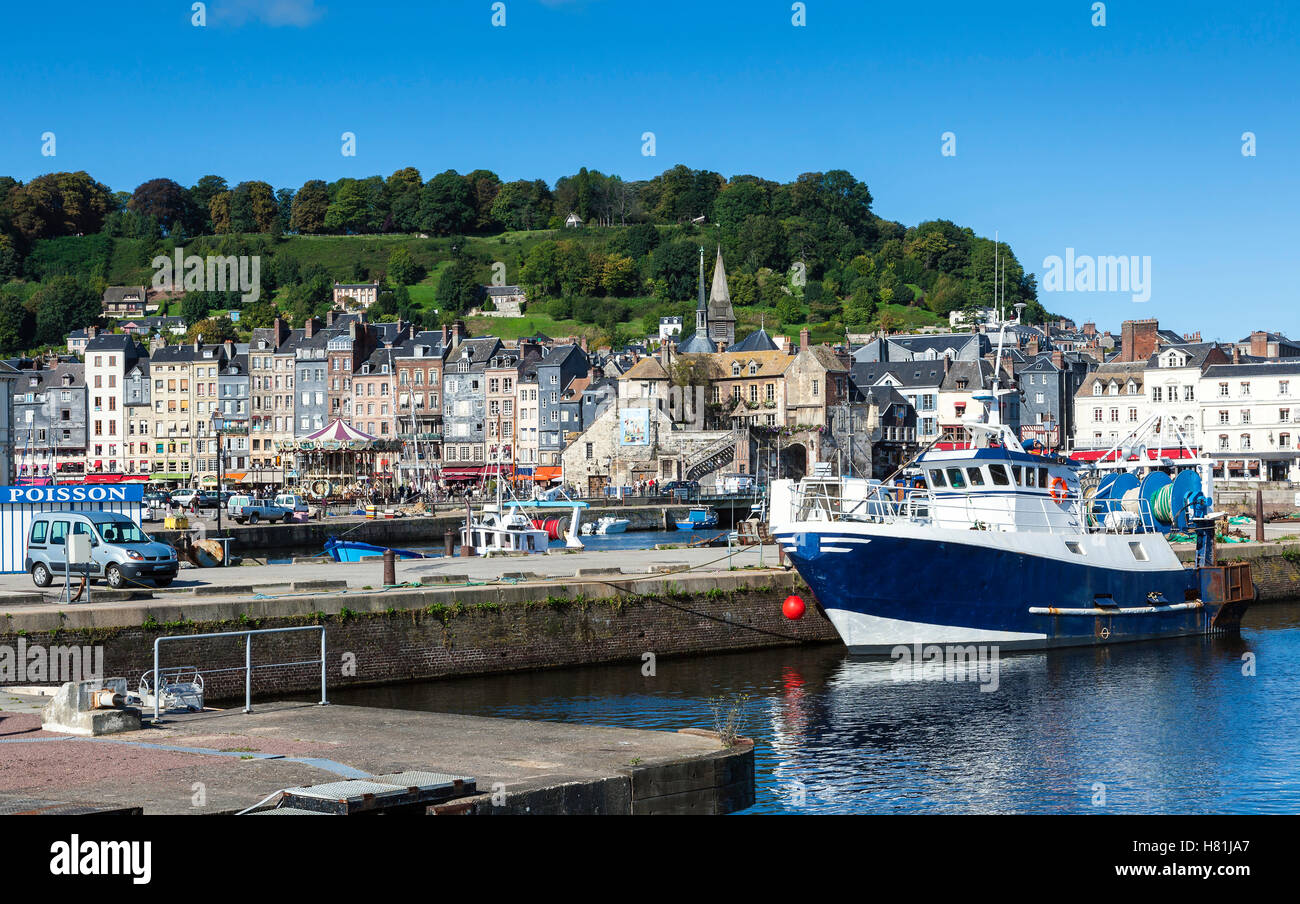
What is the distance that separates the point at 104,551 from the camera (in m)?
32.3

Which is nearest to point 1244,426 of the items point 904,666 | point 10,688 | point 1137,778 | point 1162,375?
point 1162,375

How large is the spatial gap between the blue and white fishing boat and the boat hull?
0.11 ft

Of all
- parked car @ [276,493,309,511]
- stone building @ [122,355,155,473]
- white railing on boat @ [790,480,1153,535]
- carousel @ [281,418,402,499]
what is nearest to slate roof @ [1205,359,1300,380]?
carousel @ [281,418,402,499]

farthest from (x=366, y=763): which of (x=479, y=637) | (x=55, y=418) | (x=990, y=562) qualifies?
(x=55, y=418)

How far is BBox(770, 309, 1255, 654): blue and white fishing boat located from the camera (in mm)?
34125

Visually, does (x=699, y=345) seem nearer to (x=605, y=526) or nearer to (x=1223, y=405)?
(x=1223, y=405)

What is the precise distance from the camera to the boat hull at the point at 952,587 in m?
33.9

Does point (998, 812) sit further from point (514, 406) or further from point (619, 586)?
point (514, 406)

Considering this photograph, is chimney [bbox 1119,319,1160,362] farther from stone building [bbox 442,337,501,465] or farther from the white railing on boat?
the white railing on boat

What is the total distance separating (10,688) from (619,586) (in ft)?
49.6

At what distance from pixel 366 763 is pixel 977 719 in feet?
49.3

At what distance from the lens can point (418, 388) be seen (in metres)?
147

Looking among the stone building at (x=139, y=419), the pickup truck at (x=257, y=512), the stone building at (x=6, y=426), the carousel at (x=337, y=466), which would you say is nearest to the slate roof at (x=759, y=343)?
the carousel at (x=337, y=466)

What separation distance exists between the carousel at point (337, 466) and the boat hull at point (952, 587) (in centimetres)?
8268
